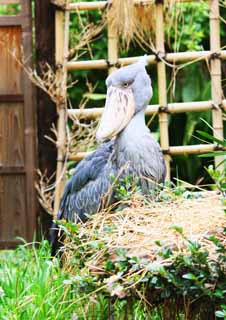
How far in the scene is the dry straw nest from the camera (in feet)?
9.86

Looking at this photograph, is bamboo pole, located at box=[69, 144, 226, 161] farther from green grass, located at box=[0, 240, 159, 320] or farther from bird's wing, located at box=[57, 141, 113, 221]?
green grass, located at box=[0, 240, 159, 320]

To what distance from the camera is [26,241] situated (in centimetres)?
591

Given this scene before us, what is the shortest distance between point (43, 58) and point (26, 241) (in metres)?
1.17

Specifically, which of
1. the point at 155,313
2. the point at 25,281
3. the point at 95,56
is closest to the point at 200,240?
the point at 155,313

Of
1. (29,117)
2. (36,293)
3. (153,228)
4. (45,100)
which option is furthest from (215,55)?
(153,228)

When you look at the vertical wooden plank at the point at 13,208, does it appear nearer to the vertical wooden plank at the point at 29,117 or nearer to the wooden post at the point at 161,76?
the vertical wooden plank at the point at 29,117

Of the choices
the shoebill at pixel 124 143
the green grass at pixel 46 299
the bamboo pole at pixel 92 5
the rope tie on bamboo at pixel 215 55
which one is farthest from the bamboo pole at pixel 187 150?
the green grass at pixel 46 299

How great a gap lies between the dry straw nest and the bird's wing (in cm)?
112

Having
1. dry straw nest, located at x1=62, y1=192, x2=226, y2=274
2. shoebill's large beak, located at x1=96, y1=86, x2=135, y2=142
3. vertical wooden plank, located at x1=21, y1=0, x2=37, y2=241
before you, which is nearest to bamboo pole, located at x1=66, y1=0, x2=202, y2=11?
vertical wooden plank, located at x1=21, y1=0, x2=37, y2=241

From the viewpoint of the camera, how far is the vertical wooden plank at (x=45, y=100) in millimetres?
5855

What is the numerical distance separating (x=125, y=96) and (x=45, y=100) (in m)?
1.50

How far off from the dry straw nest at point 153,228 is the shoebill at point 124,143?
3.05 feet

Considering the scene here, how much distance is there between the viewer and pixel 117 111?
4.45 meters

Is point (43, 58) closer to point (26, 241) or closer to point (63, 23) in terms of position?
point (63, 23)
